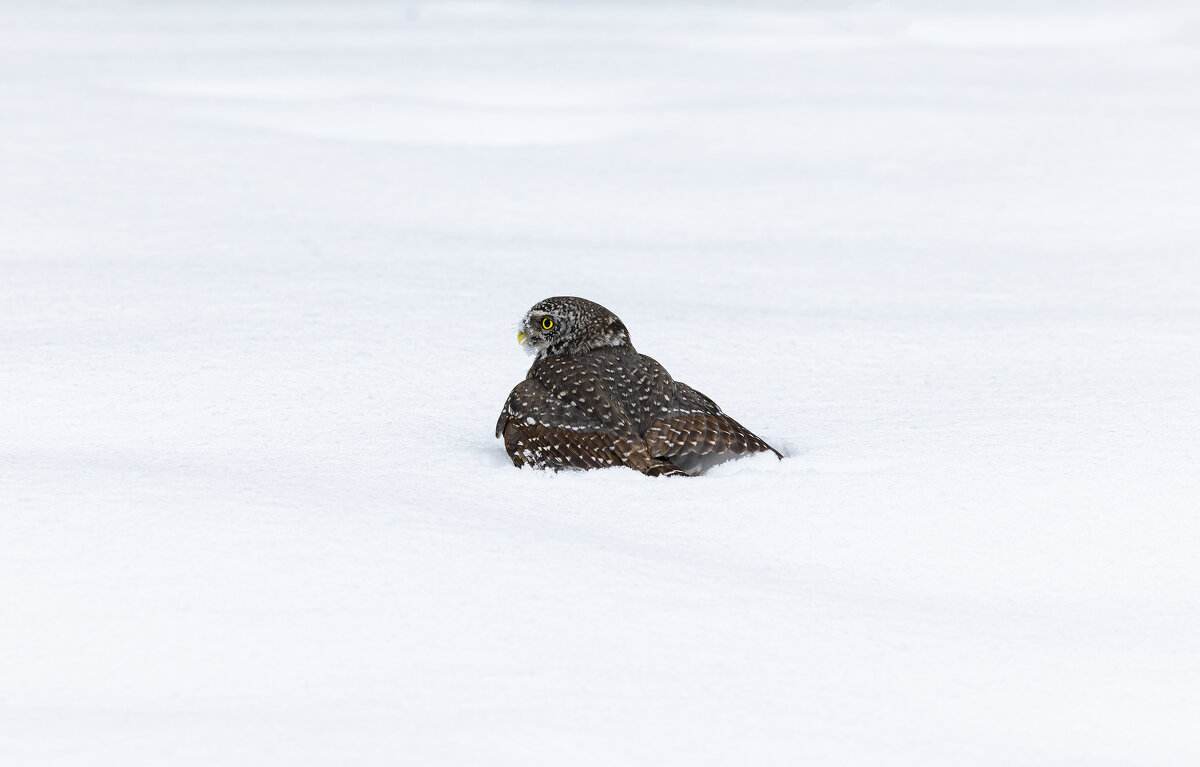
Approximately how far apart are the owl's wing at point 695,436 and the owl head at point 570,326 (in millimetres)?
369

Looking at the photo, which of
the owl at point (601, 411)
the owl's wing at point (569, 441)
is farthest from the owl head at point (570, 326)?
the owl's wing at point (569, 441)

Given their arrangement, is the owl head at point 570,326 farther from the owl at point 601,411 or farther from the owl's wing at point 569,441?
the owl's wing at point 569,441

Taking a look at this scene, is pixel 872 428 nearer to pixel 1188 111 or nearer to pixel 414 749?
pixel 414 749

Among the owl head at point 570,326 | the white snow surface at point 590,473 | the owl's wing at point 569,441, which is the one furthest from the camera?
the owl head at point 570,326

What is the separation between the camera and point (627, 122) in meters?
10.8

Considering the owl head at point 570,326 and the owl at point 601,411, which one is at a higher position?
the owl head at point 570,326

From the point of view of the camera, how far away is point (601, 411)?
384 cm

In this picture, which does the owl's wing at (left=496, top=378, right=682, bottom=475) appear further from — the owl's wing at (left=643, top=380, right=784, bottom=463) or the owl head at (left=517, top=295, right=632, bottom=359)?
the owl head at (left=517, top=295, right=632, bottom=359)

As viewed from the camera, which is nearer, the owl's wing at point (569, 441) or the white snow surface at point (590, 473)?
the white snow surface at point (590, 473)

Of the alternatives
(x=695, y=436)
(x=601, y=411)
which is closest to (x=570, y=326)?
(x=601, y=411)

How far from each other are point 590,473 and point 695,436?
0.35 meters

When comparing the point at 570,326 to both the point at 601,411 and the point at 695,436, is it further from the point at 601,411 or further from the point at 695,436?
the point at 695,436

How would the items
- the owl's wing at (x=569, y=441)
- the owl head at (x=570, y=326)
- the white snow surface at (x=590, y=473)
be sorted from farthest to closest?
the owl head at (x=570, y=326) < the owl's wing at (x=569, y=441) < the white snow surface at (x=590, y=473)

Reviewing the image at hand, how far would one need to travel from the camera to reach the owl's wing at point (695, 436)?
3785 mm
